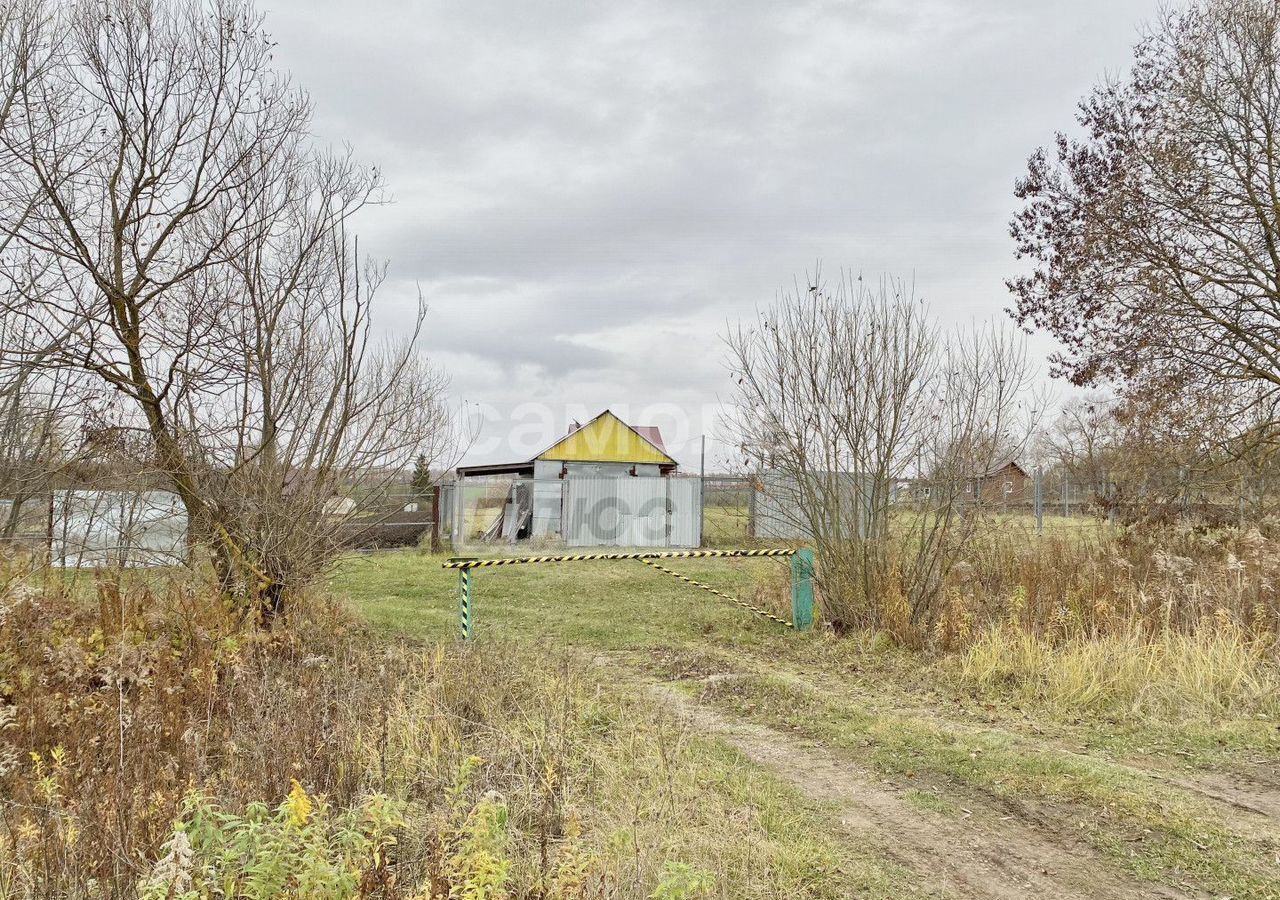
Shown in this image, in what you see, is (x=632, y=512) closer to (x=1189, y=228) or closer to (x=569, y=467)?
(x=569, y=467)

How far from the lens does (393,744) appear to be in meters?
4.79

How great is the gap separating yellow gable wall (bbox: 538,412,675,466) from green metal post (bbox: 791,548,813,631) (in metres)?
13.2

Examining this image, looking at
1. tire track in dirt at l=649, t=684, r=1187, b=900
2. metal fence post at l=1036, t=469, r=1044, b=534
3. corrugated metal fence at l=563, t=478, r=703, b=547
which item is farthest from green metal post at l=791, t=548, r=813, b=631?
corrugated metal fence at l=563, t=478, r=703, b=547

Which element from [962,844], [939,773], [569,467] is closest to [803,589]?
[939,773]

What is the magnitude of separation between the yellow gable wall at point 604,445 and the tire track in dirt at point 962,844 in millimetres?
17681

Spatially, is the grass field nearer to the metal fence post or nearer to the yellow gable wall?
the metal fence post

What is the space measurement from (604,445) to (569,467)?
46.3 inches

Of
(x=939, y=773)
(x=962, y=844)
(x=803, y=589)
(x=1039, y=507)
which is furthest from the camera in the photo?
(x=1039, y=507)

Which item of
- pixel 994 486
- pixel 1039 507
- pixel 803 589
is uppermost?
pixel 994 486

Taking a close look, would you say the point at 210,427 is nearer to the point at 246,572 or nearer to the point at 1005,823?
the point at 246,572

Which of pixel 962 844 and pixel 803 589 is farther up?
pixel 803 589

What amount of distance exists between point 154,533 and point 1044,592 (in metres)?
8.71

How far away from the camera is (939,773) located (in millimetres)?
4887

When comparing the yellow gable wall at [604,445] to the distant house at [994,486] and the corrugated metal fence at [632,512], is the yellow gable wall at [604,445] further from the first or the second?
the distant house at [994,486]
